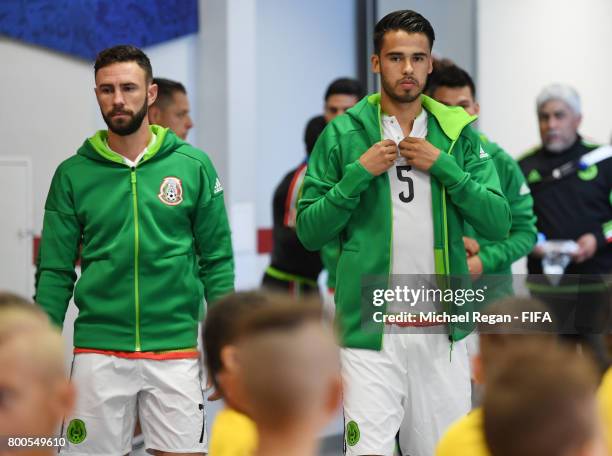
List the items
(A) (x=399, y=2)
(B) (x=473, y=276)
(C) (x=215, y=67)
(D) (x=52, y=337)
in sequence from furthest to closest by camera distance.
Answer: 1. (A) (x=399, y=2)
2. (C) (x=215, y=67)
3. (B) (x=473, y=276)
4. (D) (x=52, y=337)

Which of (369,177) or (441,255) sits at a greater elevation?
(369,177)

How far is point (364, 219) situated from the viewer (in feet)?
11.8

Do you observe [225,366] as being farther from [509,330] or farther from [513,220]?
[513,220]

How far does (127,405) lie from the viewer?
3.67m

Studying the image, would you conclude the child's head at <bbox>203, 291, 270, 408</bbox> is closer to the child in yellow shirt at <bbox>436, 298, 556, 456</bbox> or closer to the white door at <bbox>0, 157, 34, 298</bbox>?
the child in yellow shirt at <bbox>436, 298, 556, 456</bbox>

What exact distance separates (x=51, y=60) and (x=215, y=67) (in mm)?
1448

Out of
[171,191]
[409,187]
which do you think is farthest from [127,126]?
[409,187]

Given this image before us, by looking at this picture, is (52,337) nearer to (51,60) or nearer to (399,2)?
(51,60)

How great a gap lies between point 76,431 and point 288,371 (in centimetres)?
198

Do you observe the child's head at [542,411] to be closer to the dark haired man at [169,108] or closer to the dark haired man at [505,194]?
the dark haired man at [505,194]

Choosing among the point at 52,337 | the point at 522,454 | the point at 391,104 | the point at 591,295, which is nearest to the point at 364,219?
the point at 391,104

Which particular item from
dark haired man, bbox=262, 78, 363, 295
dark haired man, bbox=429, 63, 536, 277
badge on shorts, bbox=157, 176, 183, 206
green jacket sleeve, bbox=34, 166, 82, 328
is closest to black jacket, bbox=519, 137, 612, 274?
dark haired man, bbox=429, 63, 536, 277

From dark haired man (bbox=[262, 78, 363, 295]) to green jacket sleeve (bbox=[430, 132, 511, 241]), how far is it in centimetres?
204

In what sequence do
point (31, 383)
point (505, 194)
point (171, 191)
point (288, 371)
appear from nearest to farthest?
point (288, 371), point (31, 383), point (171, 191), point (505, 194)
